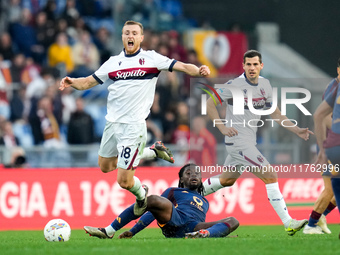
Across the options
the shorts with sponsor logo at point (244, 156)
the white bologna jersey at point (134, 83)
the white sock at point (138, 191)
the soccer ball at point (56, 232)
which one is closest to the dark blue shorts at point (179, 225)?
the white sock at point (138, 191)

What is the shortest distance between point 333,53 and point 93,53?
8.04 meters

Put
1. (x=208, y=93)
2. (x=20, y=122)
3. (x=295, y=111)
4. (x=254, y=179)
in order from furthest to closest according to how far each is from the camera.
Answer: (x=20, y=122) < (x=254, y=179) < (x=295, y=111) < (x=208, y=93)

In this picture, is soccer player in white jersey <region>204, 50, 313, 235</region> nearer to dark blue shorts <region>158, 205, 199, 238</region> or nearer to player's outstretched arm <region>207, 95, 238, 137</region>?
player's outstretched arm <region>207, 95, 238, 137</region>

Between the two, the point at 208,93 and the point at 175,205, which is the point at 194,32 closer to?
the point at 208,93

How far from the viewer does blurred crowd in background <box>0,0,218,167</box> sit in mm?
15430

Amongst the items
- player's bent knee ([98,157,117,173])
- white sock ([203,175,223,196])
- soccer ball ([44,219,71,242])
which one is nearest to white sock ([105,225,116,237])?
soccer ball ([44,219,71,242])

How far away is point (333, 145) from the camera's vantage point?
782 centimetres

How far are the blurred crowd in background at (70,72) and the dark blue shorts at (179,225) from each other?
5234 mm

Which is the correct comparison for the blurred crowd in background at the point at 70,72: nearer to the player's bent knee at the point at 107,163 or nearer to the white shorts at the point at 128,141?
the player's bent knee at the point at 107,163

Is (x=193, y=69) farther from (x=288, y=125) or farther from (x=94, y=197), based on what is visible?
(x=94, y=197)

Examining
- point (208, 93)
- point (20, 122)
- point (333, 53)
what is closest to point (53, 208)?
point (20, 122)

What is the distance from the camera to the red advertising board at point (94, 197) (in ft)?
42.9

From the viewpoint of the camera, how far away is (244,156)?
10203 millimetres

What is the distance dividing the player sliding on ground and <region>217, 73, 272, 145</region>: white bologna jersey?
45.2 inches
